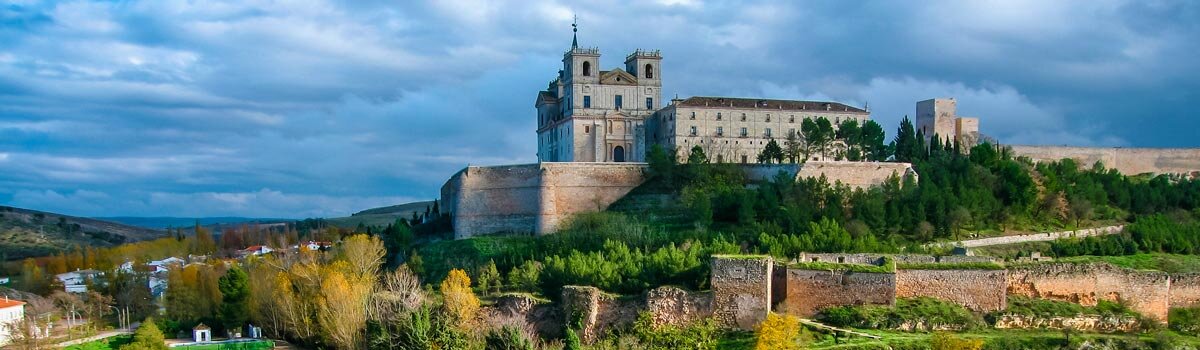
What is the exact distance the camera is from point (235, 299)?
39.6m

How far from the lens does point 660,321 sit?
27.9m

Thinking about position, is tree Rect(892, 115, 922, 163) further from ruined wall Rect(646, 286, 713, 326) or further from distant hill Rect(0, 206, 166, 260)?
distant hill Rect(0, 206, 166, 260)

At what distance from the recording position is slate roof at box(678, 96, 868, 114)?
6181cm

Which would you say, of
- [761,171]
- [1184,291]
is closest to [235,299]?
[761,171]

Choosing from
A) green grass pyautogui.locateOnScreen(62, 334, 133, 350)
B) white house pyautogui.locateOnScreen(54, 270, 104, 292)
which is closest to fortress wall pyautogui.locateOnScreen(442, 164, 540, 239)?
white house pyautogui.locateOnScreen(54, 270, 104, 292)

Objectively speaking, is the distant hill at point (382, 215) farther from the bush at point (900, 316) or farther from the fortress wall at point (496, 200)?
the bush at point (900, 316)

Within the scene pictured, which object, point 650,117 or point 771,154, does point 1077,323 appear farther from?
point 650,117

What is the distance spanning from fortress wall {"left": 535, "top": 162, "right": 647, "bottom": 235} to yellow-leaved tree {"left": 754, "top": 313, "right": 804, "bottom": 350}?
27.2 metres

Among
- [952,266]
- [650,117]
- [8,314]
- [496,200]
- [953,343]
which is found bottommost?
[8,314]

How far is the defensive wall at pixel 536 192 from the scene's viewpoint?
176ft

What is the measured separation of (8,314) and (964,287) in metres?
30.0

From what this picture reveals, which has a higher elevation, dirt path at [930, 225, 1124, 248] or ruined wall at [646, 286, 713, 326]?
dirt path at [930, 225, 1124, 248]

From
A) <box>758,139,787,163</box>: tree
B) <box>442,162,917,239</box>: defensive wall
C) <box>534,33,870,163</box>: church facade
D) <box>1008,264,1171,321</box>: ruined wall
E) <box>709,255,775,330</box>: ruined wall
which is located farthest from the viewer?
<box>534,33,870,163</box>: church facade

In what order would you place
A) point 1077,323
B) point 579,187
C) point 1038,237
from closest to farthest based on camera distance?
1. point 1077,323
2. point 1038,237
3. point 579,187
